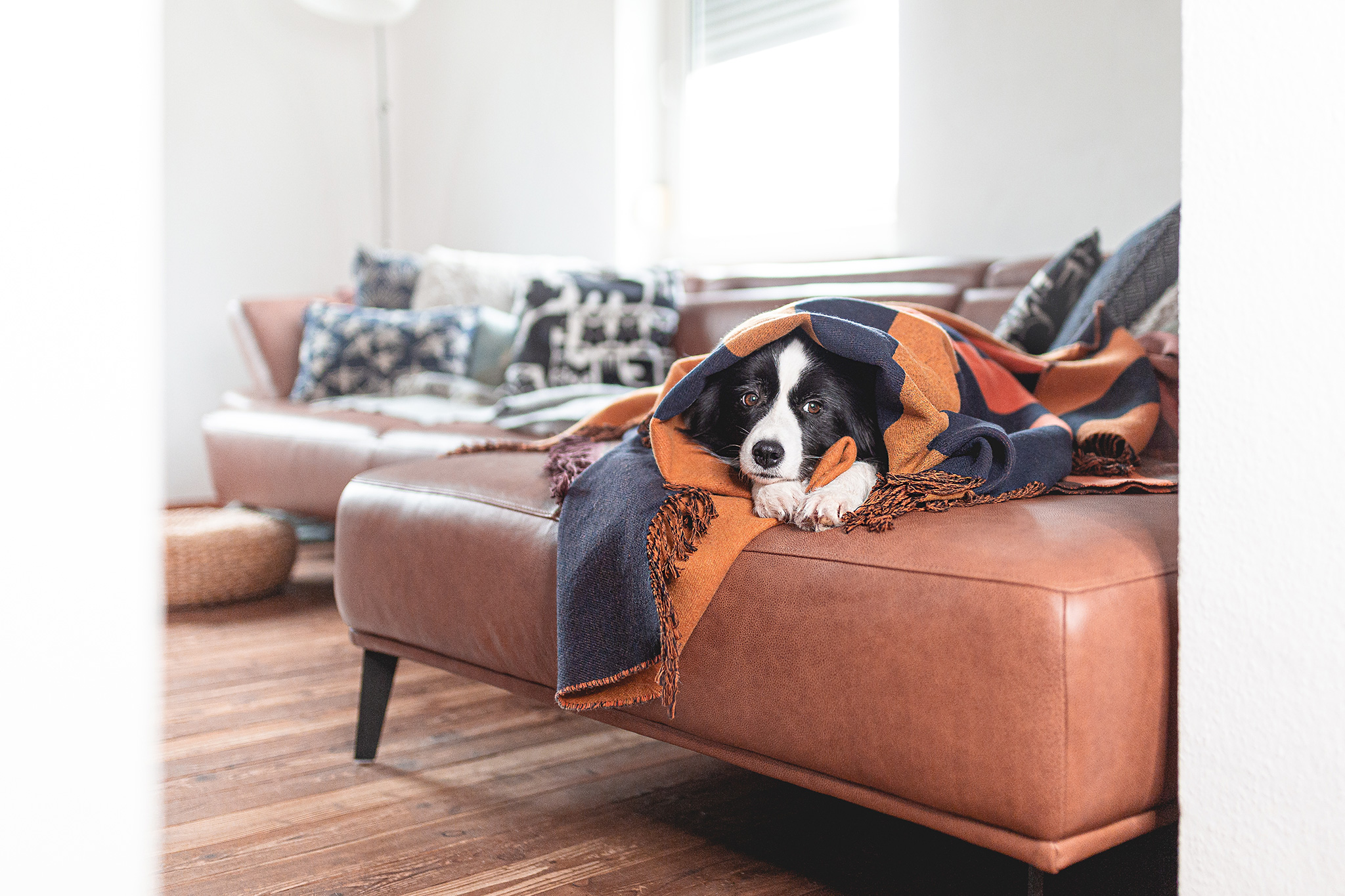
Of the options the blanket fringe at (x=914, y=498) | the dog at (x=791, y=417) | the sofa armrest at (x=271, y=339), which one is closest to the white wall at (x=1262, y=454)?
the blanket fringe at (x=914, y=498)

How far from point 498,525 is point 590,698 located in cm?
34

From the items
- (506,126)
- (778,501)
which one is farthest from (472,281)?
(778,501)

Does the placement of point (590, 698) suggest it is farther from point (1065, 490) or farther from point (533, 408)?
point (533, 408)

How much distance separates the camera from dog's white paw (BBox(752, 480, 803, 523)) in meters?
1.18

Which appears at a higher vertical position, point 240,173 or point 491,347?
point 240,173

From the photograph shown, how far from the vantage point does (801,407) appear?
1.27 metres

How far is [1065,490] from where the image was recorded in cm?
126

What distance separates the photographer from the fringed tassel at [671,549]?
3.70 feet

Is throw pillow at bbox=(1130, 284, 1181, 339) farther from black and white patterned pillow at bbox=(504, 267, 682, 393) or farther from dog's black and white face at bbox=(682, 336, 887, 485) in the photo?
black and white patterned pillow at bbox=(504, 267, 682, 393)

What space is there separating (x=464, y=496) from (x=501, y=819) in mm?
449

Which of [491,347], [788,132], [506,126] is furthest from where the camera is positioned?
[506,126]

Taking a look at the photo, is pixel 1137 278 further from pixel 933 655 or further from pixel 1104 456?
pixel 933 655

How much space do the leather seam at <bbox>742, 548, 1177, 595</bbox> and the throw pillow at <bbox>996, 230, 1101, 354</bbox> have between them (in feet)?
3.45

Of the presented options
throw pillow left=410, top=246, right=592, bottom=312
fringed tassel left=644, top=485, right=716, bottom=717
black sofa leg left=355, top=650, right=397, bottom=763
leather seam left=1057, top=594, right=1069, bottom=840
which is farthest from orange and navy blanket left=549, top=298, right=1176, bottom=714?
throw pillow left=410, top=246, right=592, bottom=312
